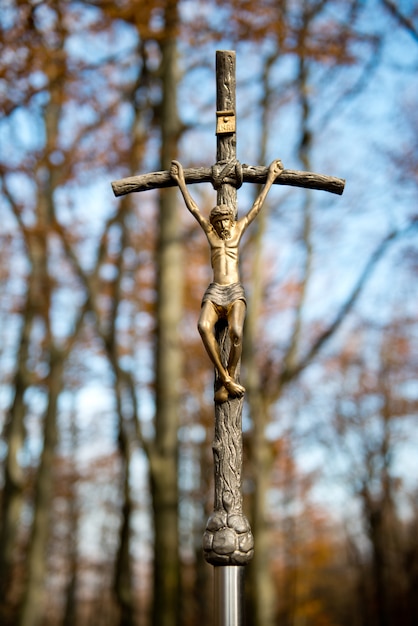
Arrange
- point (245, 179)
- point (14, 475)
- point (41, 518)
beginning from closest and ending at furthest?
point (245, 179) → point (41, 518) → point (14, 475)

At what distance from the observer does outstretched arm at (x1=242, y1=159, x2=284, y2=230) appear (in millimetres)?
4042

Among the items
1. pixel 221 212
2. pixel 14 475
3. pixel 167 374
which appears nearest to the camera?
pixel 221 212

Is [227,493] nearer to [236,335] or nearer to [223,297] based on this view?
[236,335]

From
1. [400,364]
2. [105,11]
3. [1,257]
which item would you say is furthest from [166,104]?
[400,364]

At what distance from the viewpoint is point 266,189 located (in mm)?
4055

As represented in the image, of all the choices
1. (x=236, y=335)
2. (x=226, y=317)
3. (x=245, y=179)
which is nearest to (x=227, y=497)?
(x=236, y=335)

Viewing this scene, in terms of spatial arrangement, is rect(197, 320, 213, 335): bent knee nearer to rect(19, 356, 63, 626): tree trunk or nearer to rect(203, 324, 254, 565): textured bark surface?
rect(203, 324, 254, 565): textured bark surface

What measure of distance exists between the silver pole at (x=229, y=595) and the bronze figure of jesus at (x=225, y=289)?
2.64 feet

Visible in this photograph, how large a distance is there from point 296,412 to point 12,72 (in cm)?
1592

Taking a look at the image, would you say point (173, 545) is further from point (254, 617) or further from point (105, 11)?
point (105, 11)

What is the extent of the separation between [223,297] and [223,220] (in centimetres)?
45

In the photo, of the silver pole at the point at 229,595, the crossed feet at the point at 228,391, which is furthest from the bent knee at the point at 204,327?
the silver pole at the point at 229,595

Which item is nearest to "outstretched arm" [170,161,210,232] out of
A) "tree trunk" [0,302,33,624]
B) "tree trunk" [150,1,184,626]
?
"tree trunk" [150,1,184,626]

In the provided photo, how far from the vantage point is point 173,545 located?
27.6ft
